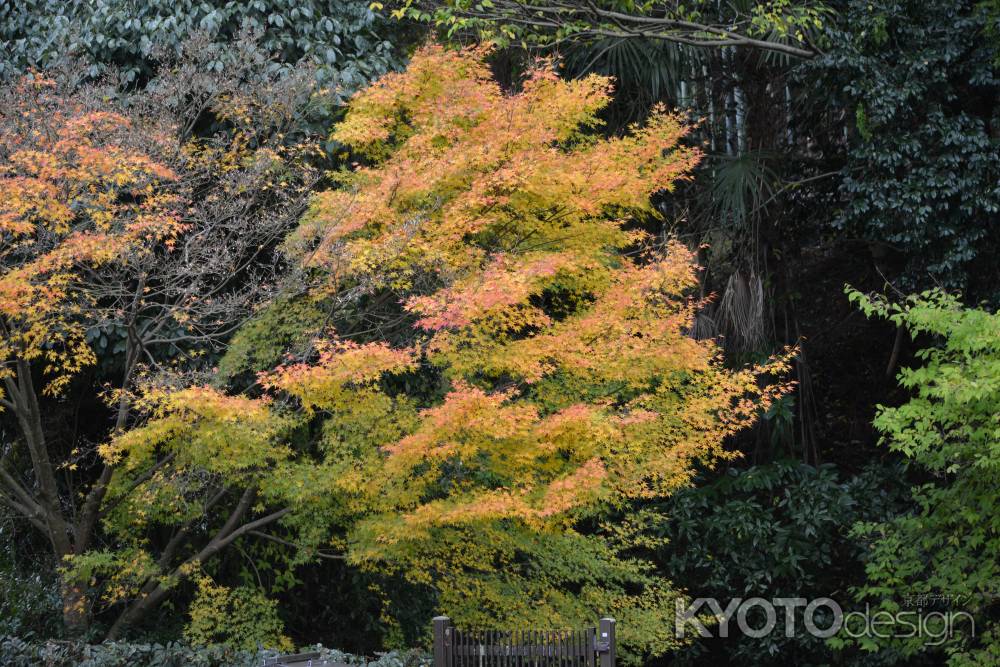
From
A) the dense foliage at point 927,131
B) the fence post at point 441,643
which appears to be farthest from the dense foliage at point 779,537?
the fence post at point 441,643

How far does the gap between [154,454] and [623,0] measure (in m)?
7.06

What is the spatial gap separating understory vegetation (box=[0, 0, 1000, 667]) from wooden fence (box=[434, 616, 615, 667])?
1252 millimetres

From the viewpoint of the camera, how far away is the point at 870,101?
35.0 feet

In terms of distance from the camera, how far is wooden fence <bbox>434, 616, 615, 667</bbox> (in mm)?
6285

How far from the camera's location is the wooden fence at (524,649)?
6285mm

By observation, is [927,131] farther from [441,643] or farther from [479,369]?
[441,643]

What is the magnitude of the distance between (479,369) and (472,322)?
427 mm

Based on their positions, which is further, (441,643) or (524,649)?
(441,643)

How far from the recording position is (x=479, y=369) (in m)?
8.70

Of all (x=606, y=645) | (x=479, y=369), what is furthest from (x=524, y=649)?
(x=479, y=369)

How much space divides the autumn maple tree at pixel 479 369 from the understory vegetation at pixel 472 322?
5 cm

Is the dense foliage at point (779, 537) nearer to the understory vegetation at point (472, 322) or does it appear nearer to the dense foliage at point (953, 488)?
the understory vegetation at point (472, 322)

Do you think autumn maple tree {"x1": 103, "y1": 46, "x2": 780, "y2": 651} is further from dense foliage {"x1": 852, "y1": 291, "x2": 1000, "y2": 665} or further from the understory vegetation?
dense foliage {"x1": 852, "y1": 291, "x2": 1000, "y2": 665}

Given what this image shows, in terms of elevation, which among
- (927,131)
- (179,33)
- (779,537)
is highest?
(179,33)
